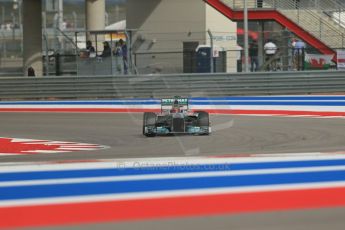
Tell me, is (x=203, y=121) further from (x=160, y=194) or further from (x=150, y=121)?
(x=160, y=194)

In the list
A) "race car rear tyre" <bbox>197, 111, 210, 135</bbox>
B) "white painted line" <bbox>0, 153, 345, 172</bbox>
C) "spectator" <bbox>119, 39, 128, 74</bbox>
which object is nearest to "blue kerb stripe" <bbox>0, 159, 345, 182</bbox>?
"white painted line" <bbox>0, 153, 345, 172</bbox>

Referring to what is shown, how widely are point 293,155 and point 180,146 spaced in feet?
8.29

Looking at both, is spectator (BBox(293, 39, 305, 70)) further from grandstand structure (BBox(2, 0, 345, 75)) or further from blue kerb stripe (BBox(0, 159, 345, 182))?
blue kerb stripe (BBox(0, 159, 345, 182))

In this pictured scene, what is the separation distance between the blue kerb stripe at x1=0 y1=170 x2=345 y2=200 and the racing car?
4865 millimetres

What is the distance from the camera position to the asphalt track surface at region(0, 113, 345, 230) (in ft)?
18.5

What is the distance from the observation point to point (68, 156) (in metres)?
10.2

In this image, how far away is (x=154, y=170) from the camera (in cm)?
806

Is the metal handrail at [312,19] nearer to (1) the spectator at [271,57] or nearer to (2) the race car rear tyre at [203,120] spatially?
(1) the spectator at [271,57]

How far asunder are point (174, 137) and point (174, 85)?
10.3 meters

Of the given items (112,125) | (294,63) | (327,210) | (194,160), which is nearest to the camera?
(327,210)

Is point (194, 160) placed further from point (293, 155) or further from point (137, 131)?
point (137, 131)

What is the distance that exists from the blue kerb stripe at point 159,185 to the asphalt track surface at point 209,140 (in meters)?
1.25

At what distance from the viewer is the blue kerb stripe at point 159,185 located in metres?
6.86

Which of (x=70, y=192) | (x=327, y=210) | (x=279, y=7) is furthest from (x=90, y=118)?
(x=279, y=7)
